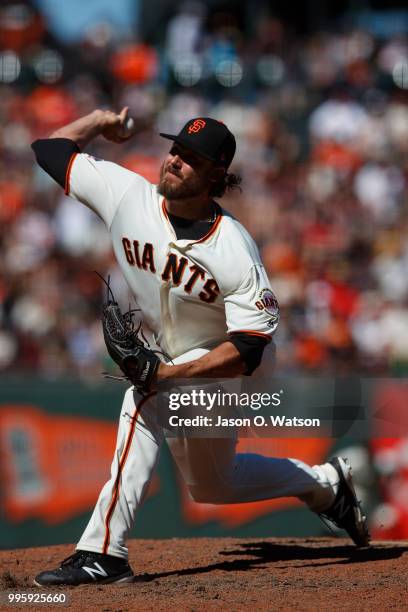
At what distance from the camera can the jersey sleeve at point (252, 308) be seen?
4.37 metres

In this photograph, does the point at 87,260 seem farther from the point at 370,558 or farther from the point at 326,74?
the point at 370,558

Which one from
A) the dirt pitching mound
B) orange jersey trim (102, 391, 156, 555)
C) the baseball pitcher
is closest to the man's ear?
the baseball pitcher

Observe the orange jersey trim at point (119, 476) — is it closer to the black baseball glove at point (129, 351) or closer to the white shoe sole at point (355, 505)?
the black baseball glove at point (129, 351)

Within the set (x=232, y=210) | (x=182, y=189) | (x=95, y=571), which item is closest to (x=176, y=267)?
(x=182, y=189)

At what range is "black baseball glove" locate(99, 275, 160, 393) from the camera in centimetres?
446

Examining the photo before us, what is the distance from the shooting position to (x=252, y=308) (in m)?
4.38

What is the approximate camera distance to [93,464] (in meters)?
8.00

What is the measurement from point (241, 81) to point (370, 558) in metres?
8.55

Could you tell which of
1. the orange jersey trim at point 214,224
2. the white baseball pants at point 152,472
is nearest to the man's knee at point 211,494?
the white baseball pants at point 152,472

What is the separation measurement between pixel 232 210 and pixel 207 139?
625 centimetres

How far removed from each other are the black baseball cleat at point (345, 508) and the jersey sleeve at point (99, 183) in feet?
5.91

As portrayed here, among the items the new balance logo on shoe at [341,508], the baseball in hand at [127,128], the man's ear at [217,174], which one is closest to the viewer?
the man's ear at [217,174]

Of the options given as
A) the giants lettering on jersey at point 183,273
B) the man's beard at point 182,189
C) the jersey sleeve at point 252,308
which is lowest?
the jersey sleeve at point 252,308

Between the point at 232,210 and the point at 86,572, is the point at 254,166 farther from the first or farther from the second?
the point at 86,572
